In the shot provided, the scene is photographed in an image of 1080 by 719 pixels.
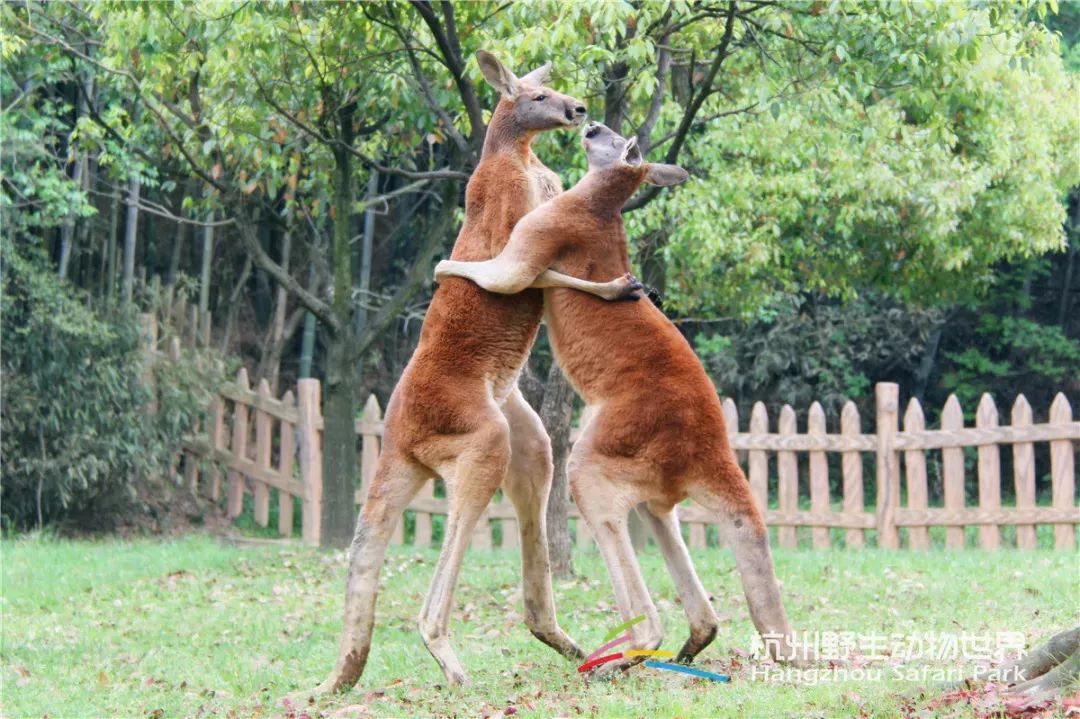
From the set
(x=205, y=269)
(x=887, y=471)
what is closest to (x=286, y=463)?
(x=205, y=269)

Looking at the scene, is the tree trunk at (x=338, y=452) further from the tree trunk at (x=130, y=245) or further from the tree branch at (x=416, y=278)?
the tree trunk at (x=130, y=245)

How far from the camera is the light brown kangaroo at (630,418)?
5.83 meters

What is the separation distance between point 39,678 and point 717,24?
6740 millimetres

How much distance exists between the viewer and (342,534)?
12.4 metres

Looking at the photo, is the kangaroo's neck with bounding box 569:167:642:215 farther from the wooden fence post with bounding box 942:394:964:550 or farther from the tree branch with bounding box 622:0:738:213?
the wooden fence post with bounding box 942:394:964:550

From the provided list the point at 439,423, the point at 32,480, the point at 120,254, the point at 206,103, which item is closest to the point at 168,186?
the point at 206,103

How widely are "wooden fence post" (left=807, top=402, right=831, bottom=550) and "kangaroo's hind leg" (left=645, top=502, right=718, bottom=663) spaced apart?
7587 millimetres

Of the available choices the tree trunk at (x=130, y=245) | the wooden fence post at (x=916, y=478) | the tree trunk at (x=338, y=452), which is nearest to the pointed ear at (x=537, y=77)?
the tree trunk at (x=338, y=452)

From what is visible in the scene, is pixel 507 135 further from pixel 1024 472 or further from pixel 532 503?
pixel 1024 472

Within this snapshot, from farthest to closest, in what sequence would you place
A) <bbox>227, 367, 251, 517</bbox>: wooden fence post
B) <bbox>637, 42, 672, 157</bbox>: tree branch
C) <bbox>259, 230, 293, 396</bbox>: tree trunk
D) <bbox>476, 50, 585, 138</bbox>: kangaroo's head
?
<bbox>259, 230, 293, 396</bbox>: tree trunk → <bbox>227, 367, 251, 517</bbox>: wooden fence post → <bbox>637, 42, 672, 157</bbox>: tree branch → <bbox>476, 50, 585, 138</bbox>: kangaroo's head

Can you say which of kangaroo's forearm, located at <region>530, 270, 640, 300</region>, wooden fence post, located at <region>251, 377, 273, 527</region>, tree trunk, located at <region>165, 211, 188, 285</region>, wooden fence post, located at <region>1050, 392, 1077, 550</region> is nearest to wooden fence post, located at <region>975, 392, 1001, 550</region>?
wooden fence post, located at <region>1050, 392, 1077, 550</region>

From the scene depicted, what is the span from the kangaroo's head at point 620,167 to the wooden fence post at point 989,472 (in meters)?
7.38

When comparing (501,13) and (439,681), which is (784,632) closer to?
(439,681)

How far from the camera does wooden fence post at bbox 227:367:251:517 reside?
15367mm
